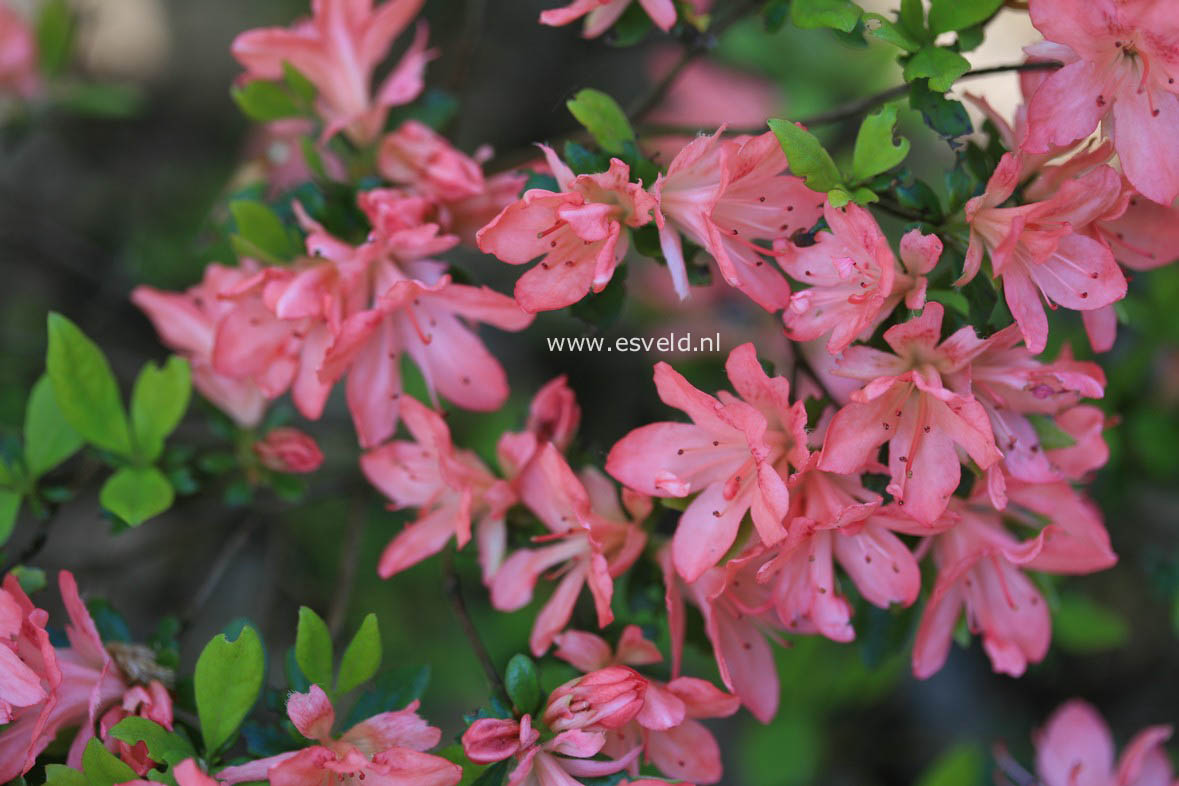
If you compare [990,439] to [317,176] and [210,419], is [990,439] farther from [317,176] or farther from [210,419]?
[210,419]

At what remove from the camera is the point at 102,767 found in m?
1.08

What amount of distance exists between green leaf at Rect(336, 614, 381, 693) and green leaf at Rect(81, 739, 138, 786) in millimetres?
229

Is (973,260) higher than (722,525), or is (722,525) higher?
(973,260)

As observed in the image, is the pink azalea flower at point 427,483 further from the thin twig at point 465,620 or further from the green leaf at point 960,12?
the green leaf at point 960,12

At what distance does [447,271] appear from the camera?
136 cm

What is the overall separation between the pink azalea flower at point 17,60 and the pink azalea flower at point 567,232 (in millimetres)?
1593

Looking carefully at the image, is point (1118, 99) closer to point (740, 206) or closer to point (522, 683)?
point (740, 206)

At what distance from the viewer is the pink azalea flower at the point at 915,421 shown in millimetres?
1046

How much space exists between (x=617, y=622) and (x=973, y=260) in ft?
2.36

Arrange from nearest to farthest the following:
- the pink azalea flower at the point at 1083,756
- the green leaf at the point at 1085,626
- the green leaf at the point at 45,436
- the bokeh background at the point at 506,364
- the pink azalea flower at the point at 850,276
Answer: the pink azalea flower at the point at 850,276, the green leaf at the point at 45,436, the pink azalea flower at the point at 1083,756, the bokeh background at the point at 506,364, the green leaf at the point at 1085,626

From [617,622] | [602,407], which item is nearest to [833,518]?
[617,622]

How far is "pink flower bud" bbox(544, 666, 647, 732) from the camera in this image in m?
1.09

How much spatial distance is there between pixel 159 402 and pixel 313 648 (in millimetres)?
478

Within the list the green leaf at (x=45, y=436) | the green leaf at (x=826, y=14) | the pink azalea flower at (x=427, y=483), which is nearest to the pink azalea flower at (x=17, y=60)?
the green leaf at (x=45, y=436)
